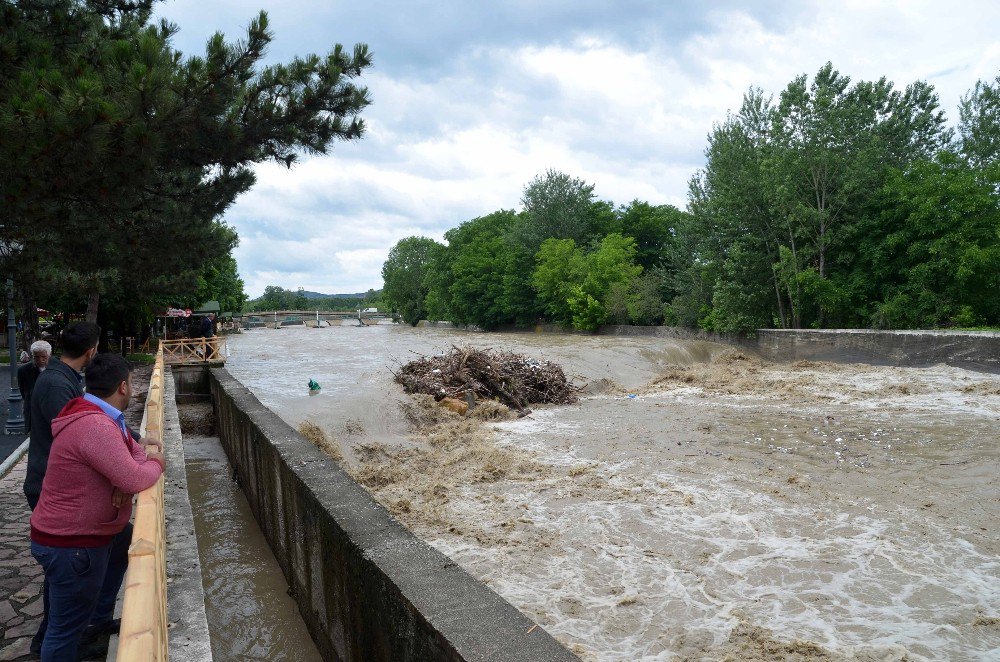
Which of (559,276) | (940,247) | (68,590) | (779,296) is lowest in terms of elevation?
(68,590)

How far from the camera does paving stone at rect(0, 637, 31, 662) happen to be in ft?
12.7

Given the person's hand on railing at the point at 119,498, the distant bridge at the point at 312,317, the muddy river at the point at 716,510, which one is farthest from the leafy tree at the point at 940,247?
the distant bridge at the point at 312,317

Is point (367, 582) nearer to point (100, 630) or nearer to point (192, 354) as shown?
point (100, 630)

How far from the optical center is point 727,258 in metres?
33.6

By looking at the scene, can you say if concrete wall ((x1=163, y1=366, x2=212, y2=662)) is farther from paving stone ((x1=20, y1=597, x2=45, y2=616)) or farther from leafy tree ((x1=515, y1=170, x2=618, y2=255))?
leafy tree ((x1=515, y1=170, x2=618, y2=255))

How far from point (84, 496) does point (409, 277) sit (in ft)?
291

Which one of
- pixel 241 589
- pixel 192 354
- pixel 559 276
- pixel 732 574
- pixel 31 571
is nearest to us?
pixel 31 571

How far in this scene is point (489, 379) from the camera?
55.4 feet

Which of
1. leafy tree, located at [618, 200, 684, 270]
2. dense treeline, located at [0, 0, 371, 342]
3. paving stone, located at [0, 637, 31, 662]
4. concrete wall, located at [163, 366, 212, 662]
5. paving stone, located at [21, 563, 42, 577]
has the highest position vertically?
leafy tree, located at [618, 200, 684, 270]

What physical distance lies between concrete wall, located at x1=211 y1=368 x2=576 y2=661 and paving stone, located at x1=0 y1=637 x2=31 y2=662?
1845 mm

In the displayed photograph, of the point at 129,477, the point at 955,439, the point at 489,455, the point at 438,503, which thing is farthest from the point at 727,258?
the point at 129,477

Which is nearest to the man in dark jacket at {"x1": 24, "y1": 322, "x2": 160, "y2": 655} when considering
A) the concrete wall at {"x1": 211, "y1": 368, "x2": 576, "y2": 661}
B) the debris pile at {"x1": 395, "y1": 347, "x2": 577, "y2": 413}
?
the concrete wall at {"x1": 211, "y1": 368, "x2": 576, "y2": 661}

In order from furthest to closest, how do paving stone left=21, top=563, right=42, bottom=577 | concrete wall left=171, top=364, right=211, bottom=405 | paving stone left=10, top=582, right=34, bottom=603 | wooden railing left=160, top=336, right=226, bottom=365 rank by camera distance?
wooden railing left=160, top=336, right=226, bottom=365
concrete wall left=171, top=364, right=211, bottom=405
paving stone left=21, top=563, right=42, bottom=577
paving stone left=10, top=582, right=34, bottom=603

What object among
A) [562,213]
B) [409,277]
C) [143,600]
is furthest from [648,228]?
[143,600]
